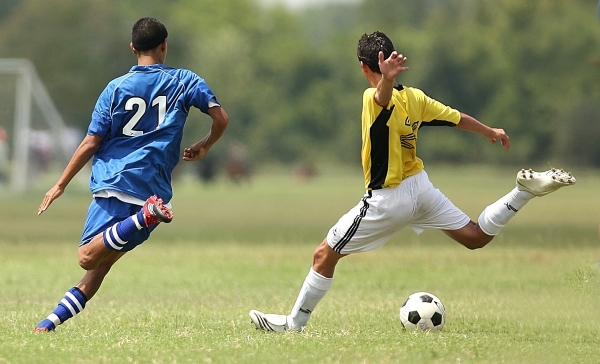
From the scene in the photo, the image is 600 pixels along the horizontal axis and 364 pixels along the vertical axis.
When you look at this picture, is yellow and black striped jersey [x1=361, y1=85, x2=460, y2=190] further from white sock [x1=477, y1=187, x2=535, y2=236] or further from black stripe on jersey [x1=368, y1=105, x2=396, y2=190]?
white sock [x1=477, y1=187, x2=535, y2=236]

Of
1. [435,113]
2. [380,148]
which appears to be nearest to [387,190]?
[380,148]

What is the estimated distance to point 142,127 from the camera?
724 centimetres

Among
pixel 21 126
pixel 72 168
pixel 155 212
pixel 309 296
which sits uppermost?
pixel 72 168

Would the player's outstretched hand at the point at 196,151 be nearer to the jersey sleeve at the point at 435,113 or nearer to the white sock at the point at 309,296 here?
the white sock at the point at 309,296

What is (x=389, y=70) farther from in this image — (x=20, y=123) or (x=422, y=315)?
(x=20, y=123)

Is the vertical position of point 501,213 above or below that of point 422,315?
above

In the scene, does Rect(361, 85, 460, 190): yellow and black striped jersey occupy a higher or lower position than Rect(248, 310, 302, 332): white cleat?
higher

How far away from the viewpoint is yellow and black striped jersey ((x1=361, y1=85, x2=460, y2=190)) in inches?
279

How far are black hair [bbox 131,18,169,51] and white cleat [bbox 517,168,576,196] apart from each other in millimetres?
2647

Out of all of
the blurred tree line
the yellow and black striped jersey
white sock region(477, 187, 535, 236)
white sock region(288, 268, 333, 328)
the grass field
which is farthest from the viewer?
the blurred tree line

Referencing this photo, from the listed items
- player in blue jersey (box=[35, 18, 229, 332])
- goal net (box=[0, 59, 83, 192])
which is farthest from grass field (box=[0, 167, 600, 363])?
goal net (box=[0, 59, 83, 192])

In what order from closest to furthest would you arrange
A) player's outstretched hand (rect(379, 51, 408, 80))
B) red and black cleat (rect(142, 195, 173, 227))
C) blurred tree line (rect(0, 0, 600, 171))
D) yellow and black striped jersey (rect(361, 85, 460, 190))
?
player's outstretched hand (rect(379, 51, 408, 80)) → red and black cleat (rect(142, 195, 173, 227)) → yellow and black striped jersey (rect(361, 85, 460, 190)) → blurred tree line (rect(0, 0, 600, 171))

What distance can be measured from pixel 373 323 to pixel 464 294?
8.33ft

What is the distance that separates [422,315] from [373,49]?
187 centimetres
